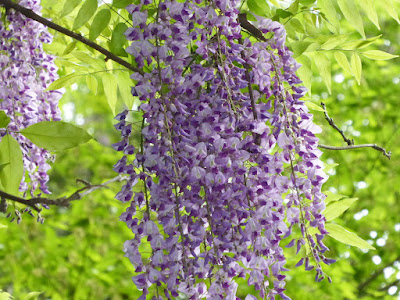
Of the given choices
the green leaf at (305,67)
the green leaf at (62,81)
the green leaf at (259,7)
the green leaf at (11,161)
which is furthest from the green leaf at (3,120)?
the green leaf at (305,67)

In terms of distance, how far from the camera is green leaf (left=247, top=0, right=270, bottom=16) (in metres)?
1.03

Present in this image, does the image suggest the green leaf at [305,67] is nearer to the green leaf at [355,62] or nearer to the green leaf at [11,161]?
the green leaf at [355,62]

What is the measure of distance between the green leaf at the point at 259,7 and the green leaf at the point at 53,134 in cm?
40

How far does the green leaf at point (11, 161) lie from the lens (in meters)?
1.00

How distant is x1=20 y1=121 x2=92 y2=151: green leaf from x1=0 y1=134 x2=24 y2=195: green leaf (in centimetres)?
5

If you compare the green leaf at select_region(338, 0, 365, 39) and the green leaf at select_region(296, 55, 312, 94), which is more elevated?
the green leaf at select_region(338, 0, 365, 39)

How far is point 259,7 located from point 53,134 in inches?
17.6

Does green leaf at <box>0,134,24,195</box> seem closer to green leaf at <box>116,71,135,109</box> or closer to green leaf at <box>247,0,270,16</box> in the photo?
green leaf at <box>116,71,135,109</box>

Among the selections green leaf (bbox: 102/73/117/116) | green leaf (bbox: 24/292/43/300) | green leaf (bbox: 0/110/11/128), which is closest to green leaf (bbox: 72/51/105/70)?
green leaf (bbox: 102/73/117/116)

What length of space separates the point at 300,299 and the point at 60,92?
1710 millimetres

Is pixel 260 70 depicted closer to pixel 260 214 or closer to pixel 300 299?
pixel 260 214

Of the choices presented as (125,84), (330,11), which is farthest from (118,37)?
(330,11)

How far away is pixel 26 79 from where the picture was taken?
136 cm

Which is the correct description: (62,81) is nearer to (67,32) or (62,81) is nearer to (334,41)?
(67,32)
